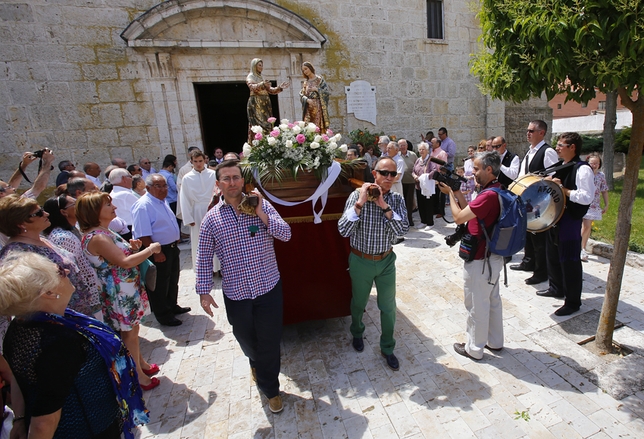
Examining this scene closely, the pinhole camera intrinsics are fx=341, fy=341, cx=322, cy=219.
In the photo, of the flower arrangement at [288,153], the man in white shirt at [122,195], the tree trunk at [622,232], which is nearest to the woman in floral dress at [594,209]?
the tree trunk at [622,232]

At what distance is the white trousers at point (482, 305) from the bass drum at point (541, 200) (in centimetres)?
109

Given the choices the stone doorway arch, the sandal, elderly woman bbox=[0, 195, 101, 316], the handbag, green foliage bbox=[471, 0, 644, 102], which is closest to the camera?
green foliage bbox=[471, 0, 644, 102]

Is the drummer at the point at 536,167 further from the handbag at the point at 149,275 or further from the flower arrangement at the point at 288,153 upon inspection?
the handbag at the point at 149,275

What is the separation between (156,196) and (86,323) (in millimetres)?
2478

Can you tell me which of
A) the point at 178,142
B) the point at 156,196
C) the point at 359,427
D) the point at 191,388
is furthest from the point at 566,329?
the point at 178,142

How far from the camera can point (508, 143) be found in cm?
1288

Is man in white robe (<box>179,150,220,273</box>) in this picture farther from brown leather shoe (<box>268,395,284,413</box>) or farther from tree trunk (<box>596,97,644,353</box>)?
tree trunk (<box>596,97,644,353</box>)

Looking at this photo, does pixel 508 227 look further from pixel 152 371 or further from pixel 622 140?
pixel 622 140

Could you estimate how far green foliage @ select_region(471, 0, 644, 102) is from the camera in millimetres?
2180

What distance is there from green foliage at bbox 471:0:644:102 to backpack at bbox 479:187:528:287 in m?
0.87

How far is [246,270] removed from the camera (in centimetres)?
264

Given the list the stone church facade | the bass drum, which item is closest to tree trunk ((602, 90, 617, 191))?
the stone church facade

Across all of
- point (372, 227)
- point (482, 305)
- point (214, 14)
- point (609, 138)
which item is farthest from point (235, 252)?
point (609, 138)

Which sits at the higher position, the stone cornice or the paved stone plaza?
the stone cornice
